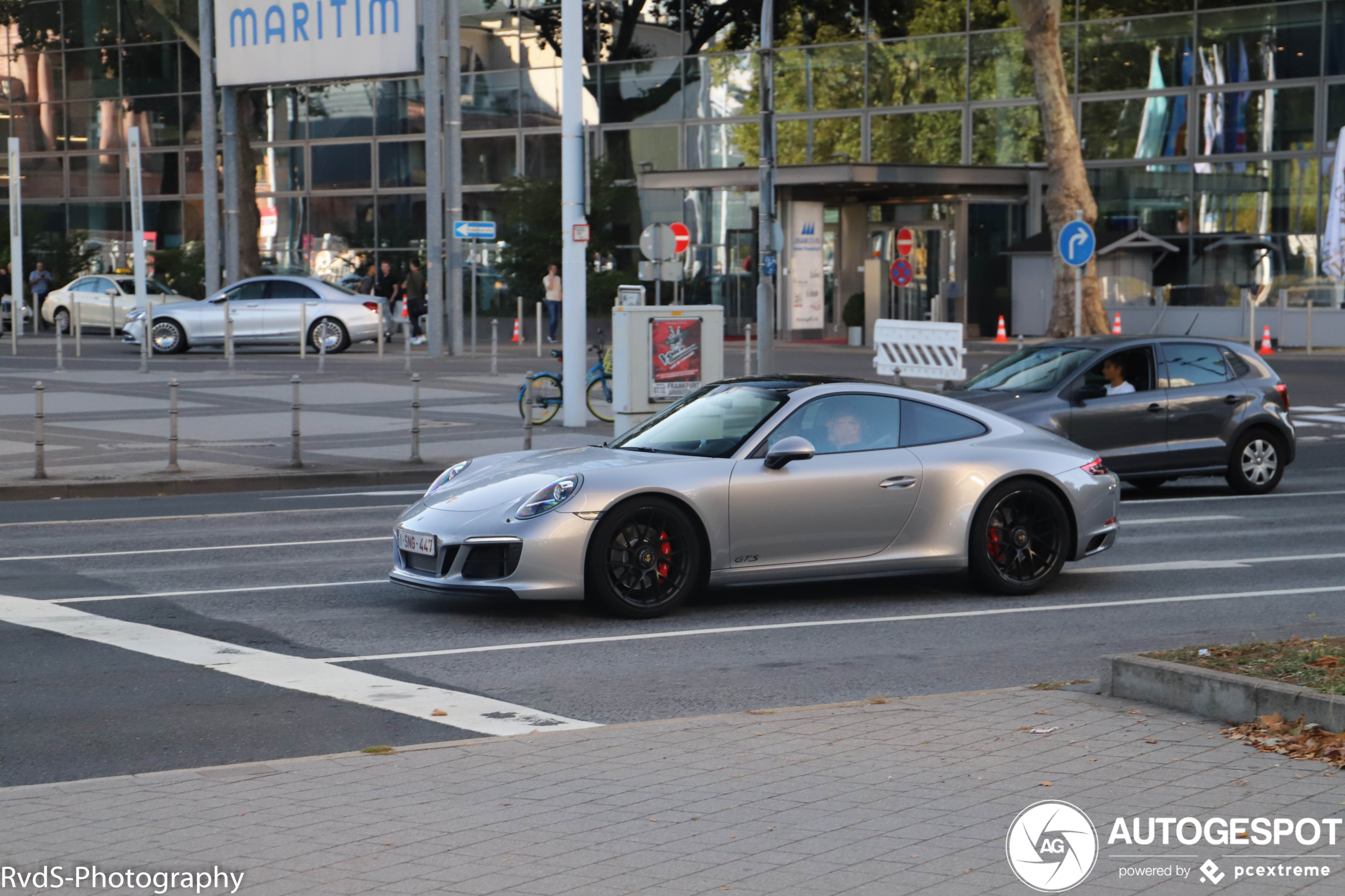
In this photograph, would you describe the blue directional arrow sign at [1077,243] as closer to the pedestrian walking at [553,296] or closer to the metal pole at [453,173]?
the metal pole at [453,173]

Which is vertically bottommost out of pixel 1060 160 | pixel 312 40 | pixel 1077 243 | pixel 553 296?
pixel 553 296

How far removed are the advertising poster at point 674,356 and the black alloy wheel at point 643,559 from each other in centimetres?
Result: 942

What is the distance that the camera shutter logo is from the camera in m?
4.55

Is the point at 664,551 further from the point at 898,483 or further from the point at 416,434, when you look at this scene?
the point at 416,434

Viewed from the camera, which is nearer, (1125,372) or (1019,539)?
(1019,539)

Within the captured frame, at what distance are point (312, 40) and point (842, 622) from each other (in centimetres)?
A: 3188

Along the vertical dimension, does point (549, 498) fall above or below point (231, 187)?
below

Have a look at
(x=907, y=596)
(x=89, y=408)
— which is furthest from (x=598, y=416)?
(x=907, y=596)

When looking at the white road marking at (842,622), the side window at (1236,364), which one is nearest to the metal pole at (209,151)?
the side window at (1236,364)

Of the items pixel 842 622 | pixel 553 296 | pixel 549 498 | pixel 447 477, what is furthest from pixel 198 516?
pixel 553 296

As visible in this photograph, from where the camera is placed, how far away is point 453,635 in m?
8.79

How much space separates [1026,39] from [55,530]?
27.2 m

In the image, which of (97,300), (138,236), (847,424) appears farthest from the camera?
(97,300)

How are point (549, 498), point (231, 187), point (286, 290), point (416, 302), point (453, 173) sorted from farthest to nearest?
1. point (231, 187)
2. point (416, 302)
3. point (453, 173)
4. point (286, 290)
5. point (549, 498)
